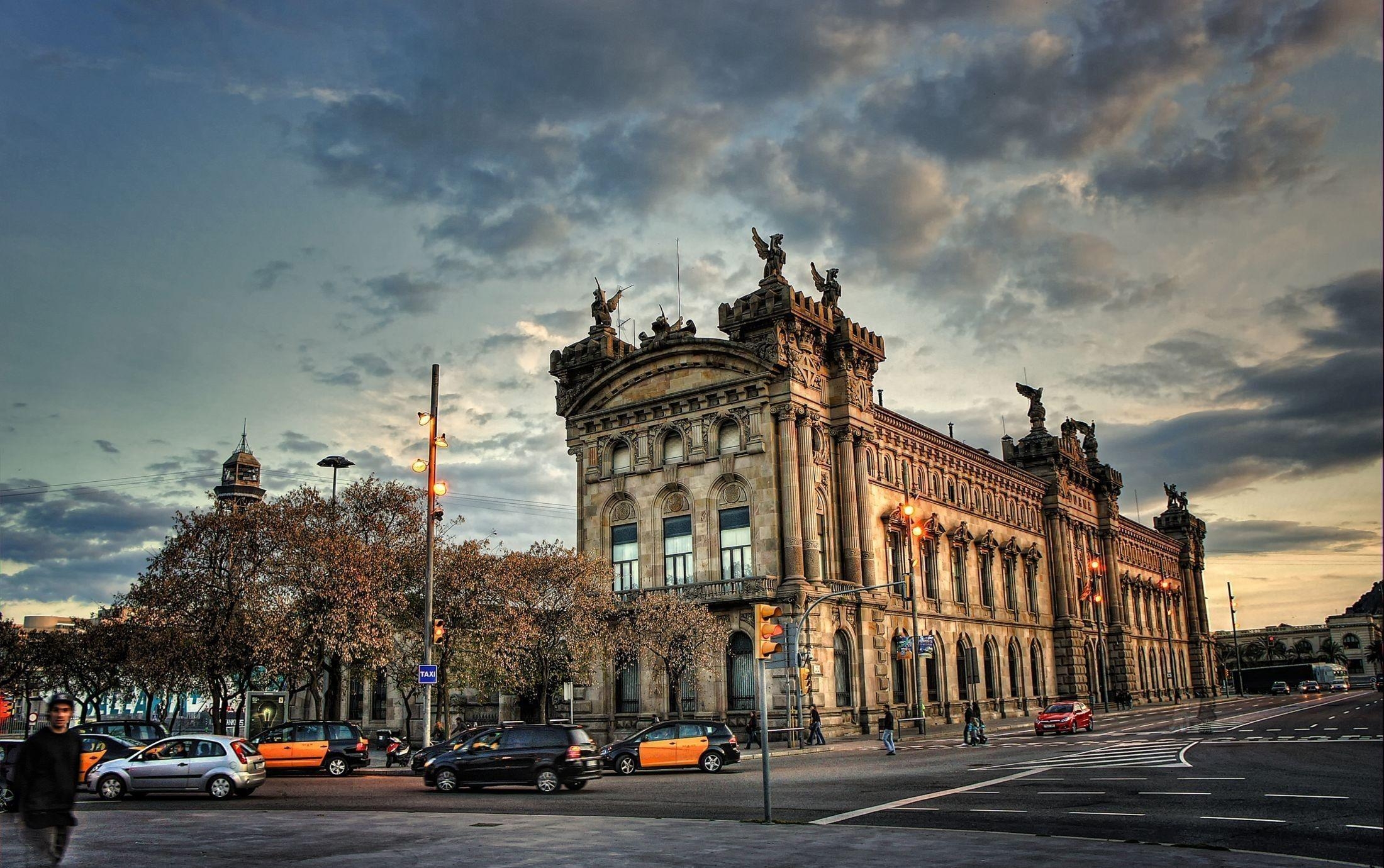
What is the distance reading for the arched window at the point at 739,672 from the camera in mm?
50969

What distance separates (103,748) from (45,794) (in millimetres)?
23434

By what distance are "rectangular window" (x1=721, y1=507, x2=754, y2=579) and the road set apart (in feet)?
45.8

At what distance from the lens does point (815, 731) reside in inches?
1804

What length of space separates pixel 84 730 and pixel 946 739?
34594 millimetres

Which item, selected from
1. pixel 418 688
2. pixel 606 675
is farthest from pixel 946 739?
pixel 418 688

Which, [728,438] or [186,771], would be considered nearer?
[186,771]

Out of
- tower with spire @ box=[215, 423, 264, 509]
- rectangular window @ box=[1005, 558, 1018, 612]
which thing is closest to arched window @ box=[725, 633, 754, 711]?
rectangular window @ box=[1005, 558, 1018, 612]

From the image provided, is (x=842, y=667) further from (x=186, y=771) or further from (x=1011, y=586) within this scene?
(x=186, y=771)

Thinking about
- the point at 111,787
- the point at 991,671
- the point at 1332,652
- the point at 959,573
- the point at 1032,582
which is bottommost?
the point at 1332,652

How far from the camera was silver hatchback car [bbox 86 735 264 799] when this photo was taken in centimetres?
2609

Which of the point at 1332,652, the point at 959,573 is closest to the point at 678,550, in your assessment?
the point at 959,573

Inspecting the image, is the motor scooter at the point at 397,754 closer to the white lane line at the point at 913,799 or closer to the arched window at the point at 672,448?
the arched window at the point at 672,448

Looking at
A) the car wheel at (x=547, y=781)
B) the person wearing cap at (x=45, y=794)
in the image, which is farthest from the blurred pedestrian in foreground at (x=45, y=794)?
the car wheel at (x=547, y=781)

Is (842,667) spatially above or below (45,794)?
above
